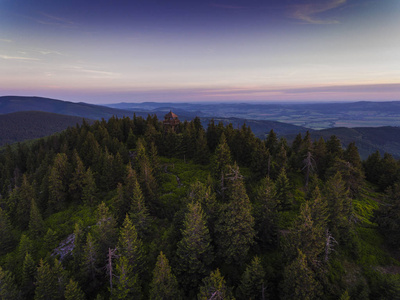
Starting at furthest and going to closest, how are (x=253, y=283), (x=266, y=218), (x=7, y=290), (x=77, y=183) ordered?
(x=77, y=183), (x=266, y=218), (x=7, y=290), (x=253, y=283)

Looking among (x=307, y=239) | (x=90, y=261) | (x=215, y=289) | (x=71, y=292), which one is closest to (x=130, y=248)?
(x=90, y=261)

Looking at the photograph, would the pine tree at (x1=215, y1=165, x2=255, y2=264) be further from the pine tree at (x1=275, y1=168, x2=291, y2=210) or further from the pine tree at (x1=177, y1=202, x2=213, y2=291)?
the pine tree at (x1=275, y1=168, x2=291, y2=210)

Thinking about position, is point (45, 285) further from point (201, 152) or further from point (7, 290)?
point (201, 152)

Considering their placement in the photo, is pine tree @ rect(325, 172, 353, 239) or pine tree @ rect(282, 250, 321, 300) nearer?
pine tree @ rect(282, 250, 321, 300)

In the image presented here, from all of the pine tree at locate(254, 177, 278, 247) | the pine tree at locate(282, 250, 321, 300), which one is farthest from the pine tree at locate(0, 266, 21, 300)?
the pine tree at locate(282, 250, 321, 300)

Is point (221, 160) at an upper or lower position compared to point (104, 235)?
upper

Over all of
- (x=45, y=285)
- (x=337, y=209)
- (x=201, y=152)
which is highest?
(x=201, y=152)
